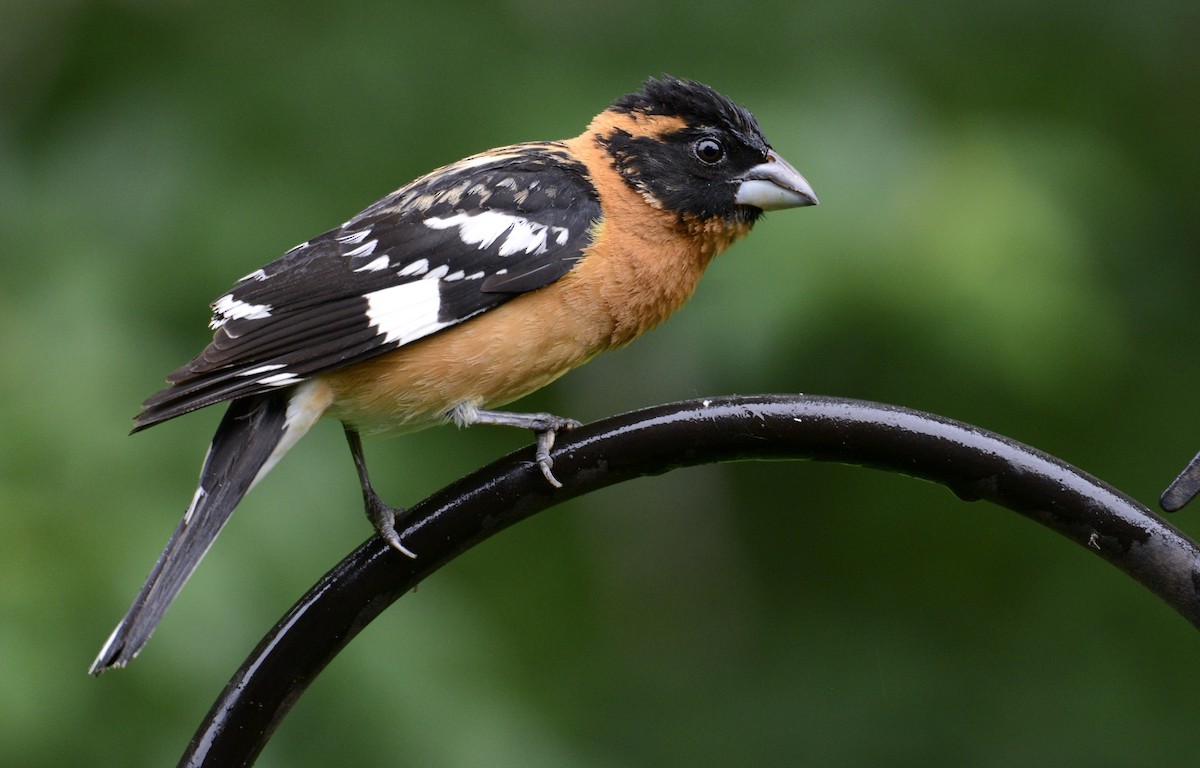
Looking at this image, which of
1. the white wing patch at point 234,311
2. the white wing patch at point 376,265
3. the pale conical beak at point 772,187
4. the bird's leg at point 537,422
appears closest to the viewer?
the bird's leg at point 537,422

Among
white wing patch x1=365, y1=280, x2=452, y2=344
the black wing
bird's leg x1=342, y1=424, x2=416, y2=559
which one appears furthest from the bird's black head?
bird's leg x1=342, y1=424, x2=416, y2=559

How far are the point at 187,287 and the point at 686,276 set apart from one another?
1.54 m

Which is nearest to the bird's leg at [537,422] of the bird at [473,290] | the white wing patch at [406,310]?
the bird at [473,290]

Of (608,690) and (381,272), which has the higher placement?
(381,272)

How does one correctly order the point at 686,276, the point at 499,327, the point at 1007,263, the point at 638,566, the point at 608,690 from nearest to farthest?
1. the point at 499,327
2. the point at 686,276
3. the point at 1007,263
4. the point at 608,690
5. the point at 638,566

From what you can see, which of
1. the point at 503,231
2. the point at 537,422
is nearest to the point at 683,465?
the point at 537,422

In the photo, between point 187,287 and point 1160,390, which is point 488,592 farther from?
point 1160,390

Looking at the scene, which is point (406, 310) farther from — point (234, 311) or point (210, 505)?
point (210, 505)

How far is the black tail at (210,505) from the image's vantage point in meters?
2.09

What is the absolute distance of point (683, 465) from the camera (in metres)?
2.00

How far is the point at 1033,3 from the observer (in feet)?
14.1

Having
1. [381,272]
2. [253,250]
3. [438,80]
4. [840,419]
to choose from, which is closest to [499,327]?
[381,272]

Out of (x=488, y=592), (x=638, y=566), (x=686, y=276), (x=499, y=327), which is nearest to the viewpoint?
(x=499, y=327)

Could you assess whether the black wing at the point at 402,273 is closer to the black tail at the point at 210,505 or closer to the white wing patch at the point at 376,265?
the white wing patch at the point at 376,265
